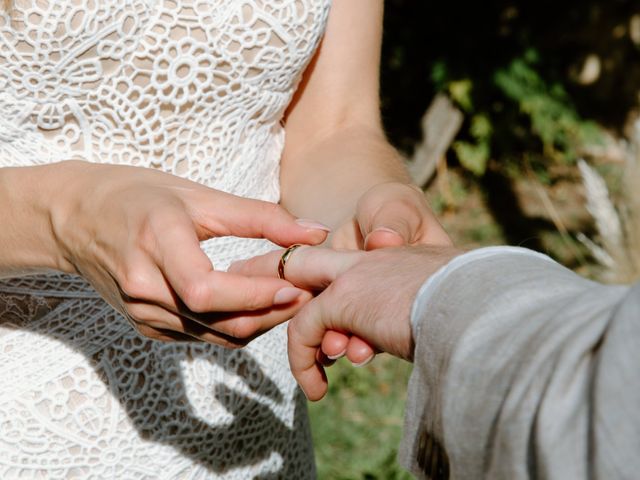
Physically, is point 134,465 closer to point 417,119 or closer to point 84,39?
point 84,39

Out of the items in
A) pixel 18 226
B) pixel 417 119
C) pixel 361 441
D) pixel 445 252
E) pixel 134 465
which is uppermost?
pixel 445 252

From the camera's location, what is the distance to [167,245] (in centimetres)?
124

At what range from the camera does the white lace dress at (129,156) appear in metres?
1.54

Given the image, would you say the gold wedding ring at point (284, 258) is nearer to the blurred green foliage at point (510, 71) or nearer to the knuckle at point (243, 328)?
the knuckle at point (243, 328)

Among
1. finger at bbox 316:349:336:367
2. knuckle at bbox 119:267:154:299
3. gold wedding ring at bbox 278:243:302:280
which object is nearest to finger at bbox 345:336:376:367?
finger at bbox 316:349:336:367

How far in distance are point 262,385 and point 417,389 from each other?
2.54ft

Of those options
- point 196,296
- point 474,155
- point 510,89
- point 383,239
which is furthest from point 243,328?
point 474,155

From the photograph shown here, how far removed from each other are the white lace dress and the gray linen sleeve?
2.31ft

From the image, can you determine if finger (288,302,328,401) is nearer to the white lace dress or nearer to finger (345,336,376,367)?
finger (345,336,376,367)

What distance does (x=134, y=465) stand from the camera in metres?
1.65

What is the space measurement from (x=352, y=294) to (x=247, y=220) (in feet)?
0.73

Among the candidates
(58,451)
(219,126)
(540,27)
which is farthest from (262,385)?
(540,27)

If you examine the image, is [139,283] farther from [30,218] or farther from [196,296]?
Answer: [30,218]

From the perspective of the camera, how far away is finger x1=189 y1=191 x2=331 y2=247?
134 centimetres
